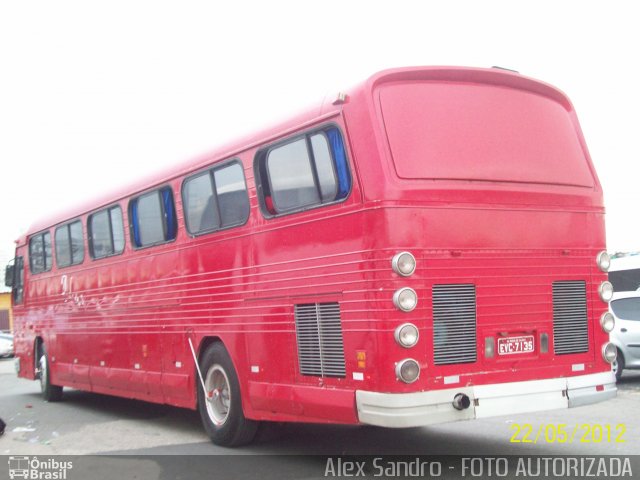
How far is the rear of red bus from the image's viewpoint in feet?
21.7

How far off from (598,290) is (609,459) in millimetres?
1607

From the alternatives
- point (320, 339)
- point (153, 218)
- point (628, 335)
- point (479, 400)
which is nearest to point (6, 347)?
point (153, 218)

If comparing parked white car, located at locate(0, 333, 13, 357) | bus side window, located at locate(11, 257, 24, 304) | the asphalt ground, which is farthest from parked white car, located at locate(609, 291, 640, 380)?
parked white car, located at locate(0, 333, 13, 357)

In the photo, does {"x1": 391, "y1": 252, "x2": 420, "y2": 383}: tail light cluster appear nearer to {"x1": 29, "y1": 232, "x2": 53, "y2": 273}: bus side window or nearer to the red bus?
the red bus

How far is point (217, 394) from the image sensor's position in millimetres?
9258

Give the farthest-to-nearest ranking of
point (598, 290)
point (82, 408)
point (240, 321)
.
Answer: point (82, 408) → point (240, 321) → point (598, 290)

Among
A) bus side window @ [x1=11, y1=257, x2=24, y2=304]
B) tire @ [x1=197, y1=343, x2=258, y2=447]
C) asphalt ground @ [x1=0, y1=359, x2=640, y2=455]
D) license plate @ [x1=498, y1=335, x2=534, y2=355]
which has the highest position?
bus side window @ [x1=11, y1=257, x2=24, y2=304]

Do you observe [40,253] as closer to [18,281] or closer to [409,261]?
[18,281]

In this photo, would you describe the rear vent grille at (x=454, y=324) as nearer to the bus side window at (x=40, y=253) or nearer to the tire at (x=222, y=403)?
the tire at (x=222, y=403)

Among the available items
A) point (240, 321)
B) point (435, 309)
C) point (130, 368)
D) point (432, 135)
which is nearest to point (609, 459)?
point (435, 309)

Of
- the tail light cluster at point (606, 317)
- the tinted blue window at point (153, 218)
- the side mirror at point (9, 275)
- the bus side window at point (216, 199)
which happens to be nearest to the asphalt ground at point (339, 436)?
the tail light cluster at point (606, 317)

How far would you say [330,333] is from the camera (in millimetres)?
7191

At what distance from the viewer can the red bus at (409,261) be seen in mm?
6684

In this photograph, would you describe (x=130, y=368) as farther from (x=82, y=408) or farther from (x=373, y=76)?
(x=373, y=76)
